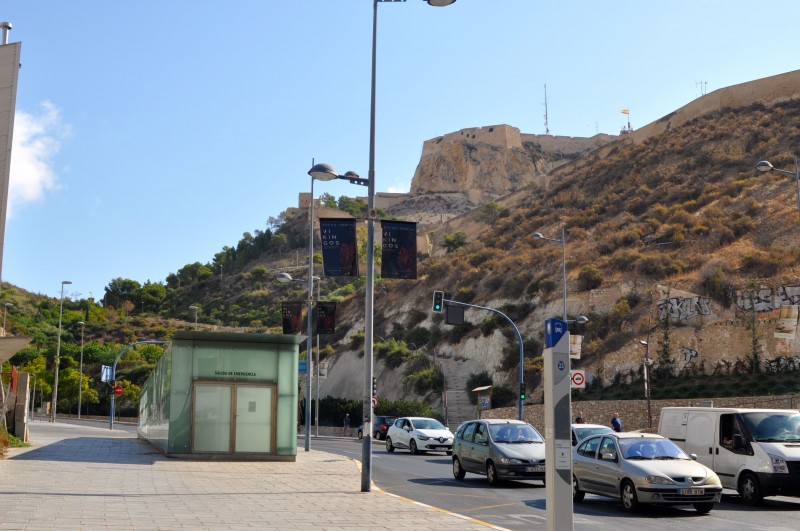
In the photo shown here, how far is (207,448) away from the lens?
24.5 metres

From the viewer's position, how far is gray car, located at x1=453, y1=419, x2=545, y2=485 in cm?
1897

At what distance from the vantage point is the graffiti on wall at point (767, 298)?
44875 millimetres

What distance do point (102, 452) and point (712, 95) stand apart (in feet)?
251

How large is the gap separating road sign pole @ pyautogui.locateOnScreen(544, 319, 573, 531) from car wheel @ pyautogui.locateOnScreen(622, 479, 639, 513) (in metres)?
5.80

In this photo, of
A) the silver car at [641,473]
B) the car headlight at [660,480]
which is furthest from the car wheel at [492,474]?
the car headlight at [660,480]

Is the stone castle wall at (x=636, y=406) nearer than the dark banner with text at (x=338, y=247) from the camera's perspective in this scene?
No

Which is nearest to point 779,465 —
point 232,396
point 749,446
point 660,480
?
point 749,446

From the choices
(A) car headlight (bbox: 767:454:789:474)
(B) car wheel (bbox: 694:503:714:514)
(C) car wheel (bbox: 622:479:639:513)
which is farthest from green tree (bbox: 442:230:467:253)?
(B) car wheel (bbox: 694:503:714:514)

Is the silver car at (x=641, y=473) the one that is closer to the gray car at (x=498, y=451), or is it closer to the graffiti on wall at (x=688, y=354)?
the gray car at (x=498, y=451)

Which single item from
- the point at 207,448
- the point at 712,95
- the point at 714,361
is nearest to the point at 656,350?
the point at 714,361

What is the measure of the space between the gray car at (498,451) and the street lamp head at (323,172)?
267 inches

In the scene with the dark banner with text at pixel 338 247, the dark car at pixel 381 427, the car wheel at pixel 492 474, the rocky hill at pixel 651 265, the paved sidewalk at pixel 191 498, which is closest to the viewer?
the paved sidewalk at pixel 191 498

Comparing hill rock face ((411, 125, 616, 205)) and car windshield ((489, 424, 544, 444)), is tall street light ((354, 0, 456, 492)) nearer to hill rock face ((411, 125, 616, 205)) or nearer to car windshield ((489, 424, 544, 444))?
car windshield ((489, 424, 544, 444))

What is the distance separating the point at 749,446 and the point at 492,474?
18.8ft
